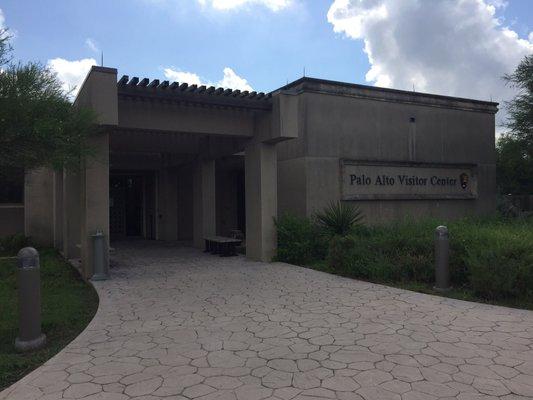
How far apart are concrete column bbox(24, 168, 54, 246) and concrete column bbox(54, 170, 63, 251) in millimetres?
830

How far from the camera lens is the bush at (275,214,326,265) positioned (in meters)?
A: 10.5

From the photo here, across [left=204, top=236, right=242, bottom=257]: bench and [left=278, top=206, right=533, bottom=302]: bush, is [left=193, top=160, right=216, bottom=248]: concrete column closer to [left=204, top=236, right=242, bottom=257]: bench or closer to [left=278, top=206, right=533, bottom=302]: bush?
[left=204, top=236, right=242, bottom=257]: bench

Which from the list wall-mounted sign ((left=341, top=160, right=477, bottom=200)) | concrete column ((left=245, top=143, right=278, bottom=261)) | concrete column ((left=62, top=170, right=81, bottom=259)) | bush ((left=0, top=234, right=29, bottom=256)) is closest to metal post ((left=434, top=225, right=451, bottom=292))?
concrete column ((left=245, top=143, right=278, bottom=261))

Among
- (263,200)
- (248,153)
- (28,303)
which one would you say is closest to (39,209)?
(248,153)

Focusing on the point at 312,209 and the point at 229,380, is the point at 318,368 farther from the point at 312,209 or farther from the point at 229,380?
the point at 312,209

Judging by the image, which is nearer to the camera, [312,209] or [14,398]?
[14,398]

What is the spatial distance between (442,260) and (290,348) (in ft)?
12.0

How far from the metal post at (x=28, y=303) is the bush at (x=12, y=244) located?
9.52m

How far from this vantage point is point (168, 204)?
1672cm

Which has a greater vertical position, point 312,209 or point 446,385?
point 312,209

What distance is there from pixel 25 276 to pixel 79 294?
2952mm

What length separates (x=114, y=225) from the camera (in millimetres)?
19250

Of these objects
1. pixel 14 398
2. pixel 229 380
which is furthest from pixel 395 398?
pixel 14 398

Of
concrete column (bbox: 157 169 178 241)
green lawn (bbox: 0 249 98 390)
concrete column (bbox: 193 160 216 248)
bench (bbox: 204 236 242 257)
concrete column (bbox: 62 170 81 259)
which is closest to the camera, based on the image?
green lawn (bbox: 0 249 98 390)
